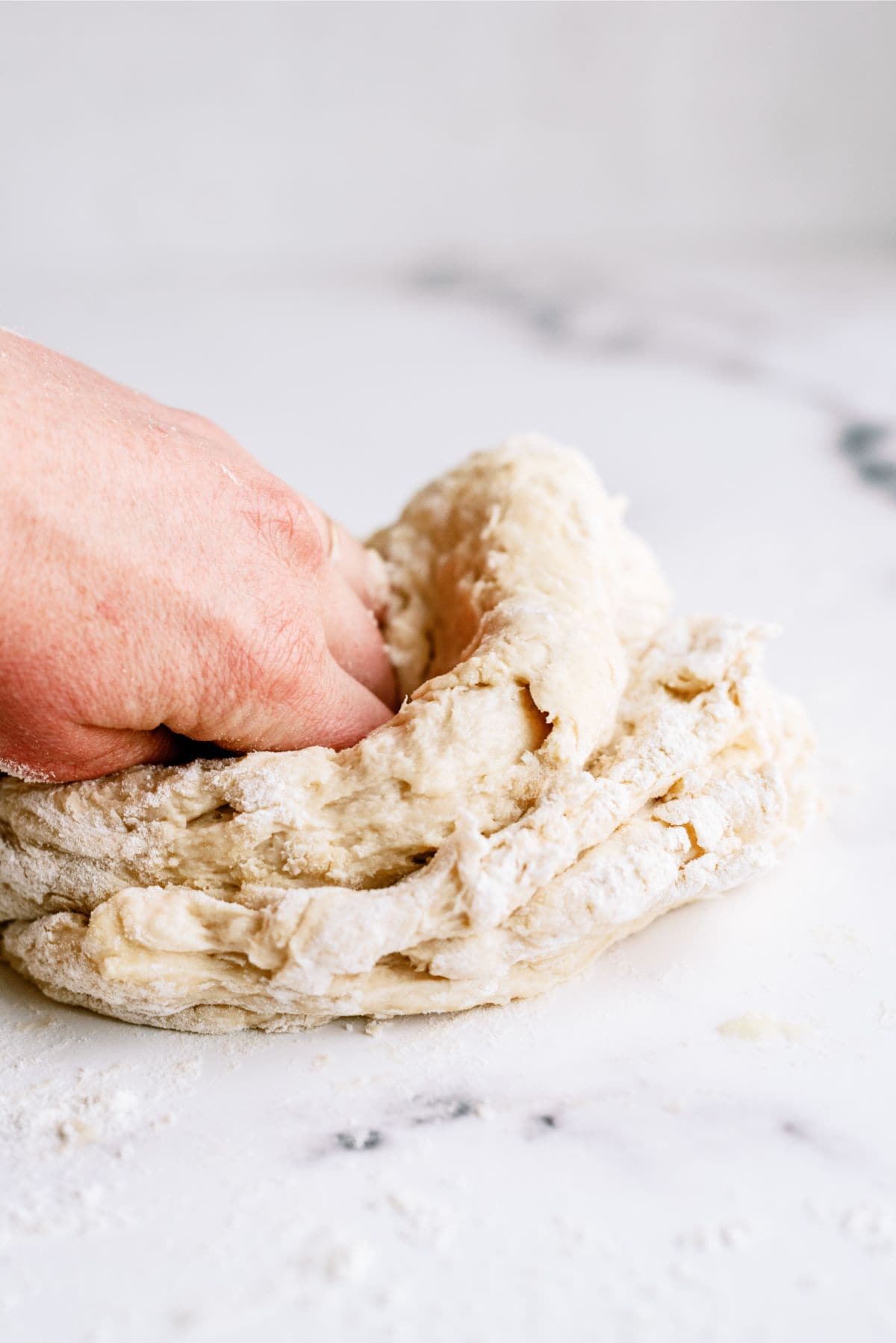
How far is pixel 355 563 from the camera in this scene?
1788 millimetres

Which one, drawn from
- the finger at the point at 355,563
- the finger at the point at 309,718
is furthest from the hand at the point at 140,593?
the finger at the point at 355,563

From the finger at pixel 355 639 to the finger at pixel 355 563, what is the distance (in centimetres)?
5

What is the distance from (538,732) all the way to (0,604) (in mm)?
570

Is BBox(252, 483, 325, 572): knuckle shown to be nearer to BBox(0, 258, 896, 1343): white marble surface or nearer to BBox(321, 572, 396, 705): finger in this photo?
BBox(321, 572, 396, 705): finger

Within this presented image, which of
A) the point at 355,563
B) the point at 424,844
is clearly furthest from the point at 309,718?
the point at 355,563

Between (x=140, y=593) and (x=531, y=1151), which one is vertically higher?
(x=140, y=593)

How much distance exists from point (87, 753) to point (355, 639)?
40cm

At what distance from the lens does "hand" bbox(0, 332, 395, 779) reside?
1226mm

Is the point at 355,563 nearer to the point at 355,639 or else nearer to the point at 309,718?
the point at 355,639

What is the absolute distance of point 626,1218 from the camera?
45.7 inches

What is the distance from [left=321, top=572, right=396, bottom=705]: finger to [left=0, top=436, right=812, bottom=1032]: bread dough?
0.58ft

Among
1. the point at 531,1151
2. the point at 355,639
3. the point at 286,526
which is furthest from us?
the point at 355,639

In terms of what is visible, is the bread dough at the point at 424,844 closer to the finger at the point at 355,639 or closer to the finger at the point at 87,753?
the finger at the point at 87,753

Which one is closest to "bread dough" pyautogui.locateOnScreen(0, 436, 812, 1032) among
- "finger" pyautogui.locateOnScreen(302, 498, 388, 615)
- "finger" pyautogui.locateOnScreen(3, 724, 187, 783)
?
"finger" pyautogui.locateOnScreen(3, 724, 187, 783)
